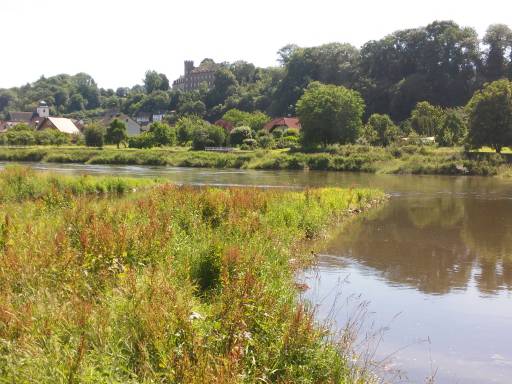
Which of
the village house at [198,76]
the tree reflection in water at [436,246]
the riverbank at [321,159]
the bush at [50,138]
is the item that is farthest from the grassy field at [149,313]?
the village house at [198,76]

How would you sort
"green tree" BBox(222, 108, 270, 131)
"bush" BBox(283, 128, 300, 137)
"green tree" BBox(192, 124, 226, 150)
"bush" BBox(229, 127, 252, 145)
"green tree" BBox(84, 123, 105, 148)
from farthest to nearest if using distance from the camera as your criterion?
"green tree" BBox(222, 108, 270, 131) → "bush" BBox(283, 128, 300, 137) → "green tree" BBox(84, 123, 105, 148) → "bush" BBox(229, 127, 252, 145) → "green tree" BBox(192, 124, 226, 150)

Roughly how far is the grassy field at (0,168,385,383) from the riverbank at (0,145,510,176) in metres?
45.6

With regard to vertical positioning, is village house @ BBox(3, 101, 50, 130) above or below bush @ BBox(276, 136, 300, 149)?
above

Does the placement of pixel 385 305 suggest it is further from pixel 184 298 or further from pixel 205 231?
pixel 184 298

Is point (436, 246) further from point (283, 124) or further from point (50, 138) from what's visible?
point (50, 138)

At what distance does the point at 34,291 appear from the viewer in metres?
7.26

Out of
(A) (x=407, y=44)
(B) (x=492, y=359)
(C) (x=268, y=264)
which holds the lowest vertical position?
(B) (x=492, y=359)

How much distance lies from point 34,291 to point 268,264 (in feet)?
15.8

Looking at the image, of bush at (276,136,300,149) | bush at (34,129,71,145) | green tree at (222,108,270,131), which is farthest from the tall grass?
green tree at (222,108,270,131)

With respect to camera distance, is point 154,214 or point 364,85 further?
point 364,85

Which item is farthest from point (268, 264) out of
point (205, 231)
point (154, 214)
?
point (154, 214)

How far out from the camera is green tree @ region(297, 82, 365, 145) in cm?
6650

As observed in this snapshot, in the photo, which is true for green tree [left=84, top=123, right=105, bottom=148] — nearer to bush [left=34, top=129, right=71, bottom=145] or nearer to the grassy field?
bush [left=34, top=129, right=71, bottom=145]

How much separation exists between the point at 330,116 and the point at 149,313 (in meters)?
61.7
